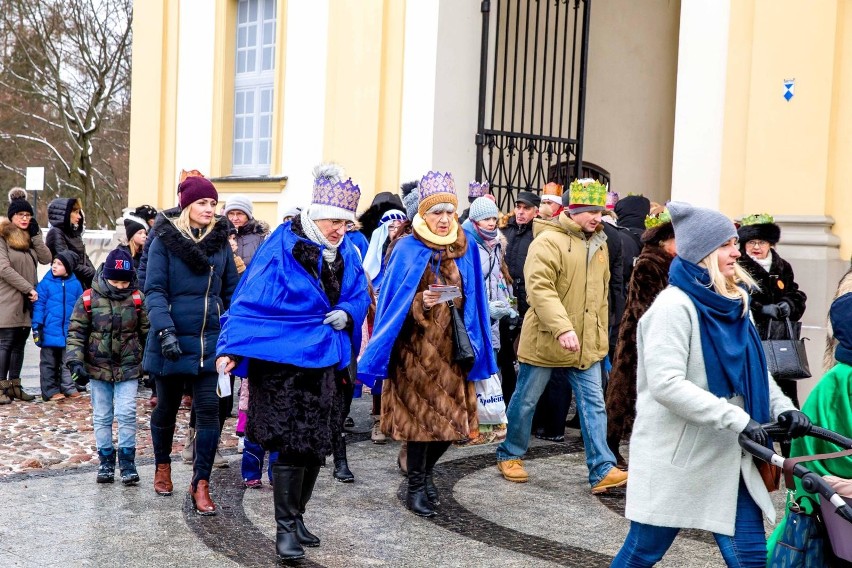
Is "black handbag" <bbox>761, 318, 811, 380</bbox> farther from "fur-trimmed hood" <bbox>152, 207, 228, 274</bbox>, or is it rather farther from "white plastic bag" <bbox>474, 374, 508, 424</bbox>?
"fur-trimmed hood" <bbox>152, 207, 228, 274</bbox>

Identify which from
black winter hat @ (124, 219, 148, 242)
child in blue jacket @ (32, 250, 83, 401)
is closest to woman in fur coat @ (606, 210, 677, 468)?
black winter hat @ (124, 219, 148, 242)

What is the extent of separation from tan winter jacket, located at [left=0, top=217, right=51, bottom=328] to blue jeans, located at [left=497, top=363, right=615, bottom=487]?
5.37 meters

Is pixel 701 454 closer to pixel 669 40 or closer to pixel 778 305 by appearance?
pixel 778 305

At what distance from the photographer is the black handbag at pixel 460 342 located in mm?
6055

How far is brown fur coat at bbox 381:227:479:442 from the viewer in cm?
601

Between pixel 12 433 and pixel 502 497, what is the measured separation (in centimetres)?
404

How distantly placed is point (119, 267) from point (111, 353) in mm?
542

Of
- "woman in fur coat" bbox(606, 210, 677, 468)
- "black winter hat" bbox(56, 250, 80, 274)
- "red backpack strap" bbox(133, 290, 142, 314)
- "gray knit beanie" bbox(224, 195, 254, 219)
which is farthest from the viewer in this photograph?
"black winter hat" bbox(56, 250, 80, 274)

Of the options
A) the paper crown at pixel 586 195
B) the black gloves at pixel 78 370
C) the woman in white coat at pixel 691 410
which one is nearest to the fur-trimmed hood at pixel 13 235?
the black gloves at pixel 78 370

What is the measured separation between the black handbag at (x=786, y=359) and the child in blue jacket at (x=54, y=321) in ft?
20.8

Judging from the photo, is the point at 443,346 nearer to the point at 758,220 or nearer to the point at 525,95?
the point at 758,220

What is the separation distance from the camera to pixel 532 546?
214 inches

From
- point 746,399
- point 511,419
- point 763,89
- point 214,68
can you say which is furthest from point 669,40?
point 746,399

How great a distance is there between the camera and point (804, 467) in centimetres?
339
